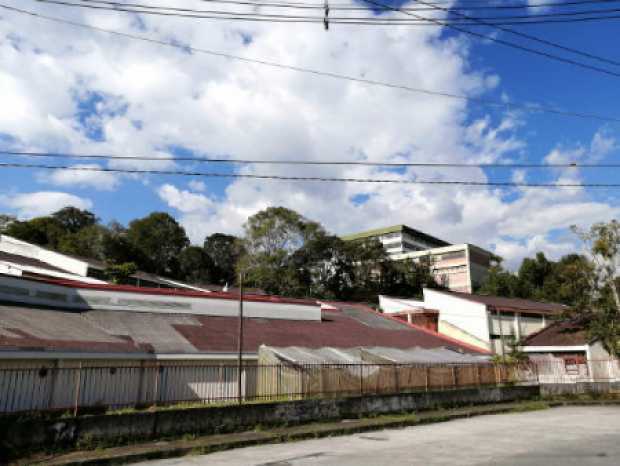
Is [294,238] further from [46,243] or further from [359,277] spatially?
[46,243]

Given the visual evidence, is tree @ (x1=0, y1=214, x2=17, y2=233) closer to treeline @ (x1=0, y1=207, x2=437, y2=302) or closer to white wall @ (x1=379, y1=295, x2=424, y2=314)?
treeline @ (x1=0, y1=207, x2=437, y2=302)

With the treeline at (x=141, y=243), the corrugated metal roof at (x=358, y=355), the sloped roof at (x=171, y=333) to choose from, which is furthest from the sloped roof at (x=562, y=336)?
the treeline at (x=141, y=243)

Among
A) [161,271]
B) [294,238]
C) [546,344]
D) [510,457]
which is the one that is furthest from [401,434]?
[161,271]

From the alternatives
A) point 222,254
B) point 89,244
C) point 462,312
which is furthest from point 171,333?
point 222,254

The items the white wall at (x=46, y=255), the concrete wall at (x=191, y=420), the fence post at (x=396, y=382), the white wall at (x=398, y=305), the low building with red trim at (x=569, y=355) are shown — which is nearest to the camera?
the concrete wall at (x=191, y=420)

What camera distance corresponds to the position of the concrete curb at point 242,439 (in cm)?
1055

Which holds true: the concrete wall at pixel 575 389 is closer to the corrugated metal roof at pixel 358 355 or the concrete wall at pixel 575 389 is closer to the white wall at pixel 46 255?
the corrugated metal roof at pixel 358 355

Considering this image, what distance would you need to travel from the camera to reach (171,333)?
70.2 ft

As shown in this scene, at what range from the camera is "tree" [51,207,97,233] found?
78744mm

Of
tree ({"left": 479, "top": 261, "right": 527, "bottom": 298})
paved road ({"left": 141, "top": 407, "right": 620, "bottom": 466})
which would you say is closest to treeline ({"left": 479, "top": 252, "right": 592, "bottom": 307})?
tree ({"left": 479, "top": 261, "right": 527, "bottom": 298})

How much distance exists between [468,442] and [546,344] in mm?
23364

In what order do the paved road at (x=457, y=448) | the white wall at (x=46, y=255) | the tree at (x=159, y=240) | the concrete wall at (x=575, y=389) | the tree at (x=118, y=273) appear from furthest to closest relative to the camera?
1. the tree at (x=159, y=240)
2. the white wall at (x=46, y=255)
3. the tree at (x=118, y=273)
4. the concrete wall at (x=575, y=389)
5. the paved road at (x=457, y=448)

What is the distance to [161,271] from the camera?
76062 mm

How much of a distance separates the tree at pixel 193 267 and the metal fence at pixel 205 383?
199 ft
